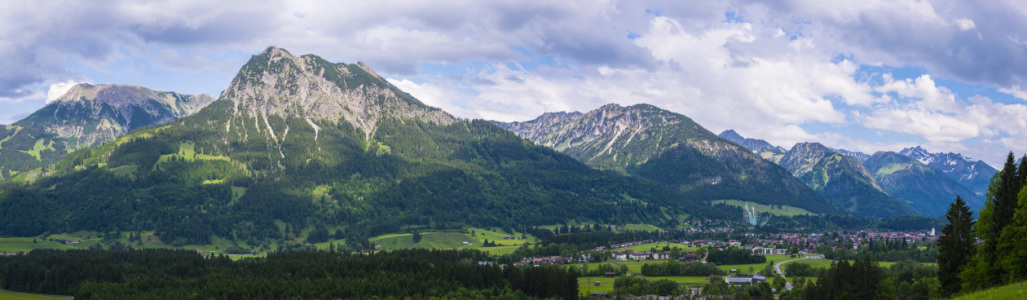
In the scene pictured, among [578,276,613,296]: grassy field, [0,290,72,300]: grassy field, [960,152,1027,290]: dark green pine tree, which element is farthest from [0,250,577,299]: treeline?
[960,152,1027,290]: dark green pine tree

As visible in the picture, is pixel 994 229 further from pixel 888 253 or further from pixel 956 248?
pixel 888 253

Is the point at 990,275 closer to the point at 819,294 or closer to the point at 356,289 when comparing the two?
the point at 819,294

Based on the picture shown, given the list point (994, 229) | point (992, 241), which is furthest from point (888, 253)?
point (992, 241)

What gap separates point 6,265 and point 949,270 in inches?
6301

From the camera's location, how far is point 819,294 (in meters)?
109

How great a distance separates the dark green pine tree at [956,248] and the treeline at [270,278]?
63086 mm

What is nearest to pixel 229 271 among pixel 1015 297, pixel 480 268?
pixel 480 268

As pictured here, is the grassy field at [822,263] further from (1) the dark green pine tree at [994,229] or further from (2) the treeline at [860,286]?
(1) the dark green pine tree at [994,229]

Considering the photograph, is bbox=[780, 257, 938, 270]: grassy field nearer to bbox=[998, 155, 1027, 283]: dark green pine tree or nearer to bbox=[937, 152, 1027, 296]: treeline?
bbox=[937, 152, 1027, 296]: treeline

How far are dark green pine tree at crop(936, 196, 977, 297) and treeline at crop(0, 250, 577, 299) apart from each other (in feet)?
207

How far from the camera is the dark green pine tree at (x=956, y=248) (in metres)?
74.1

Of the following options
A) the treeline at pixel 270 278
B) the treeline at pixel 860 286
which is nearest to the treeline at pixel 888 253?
the treeline at pixel 860 286

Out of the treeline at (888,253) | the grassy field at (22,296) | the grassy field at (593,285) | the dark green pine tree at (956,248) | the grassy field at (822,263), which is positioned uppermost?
the dark green pine tree at (956,248)

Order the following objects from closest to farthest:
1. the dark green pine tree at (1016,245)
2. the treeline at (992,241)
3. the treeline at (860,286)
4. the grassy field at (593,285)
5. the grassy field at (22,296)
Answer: the dark green pine tree at (1016,245) < the treeline at (992,241) < the treeline at (860,286) < the grassy field at (22,296) < the grassy field at (593,285)
